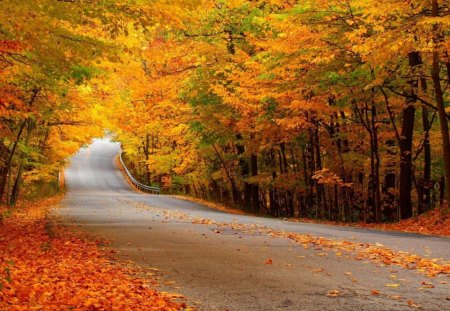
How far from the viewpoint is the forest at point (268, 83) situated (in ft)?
41.5

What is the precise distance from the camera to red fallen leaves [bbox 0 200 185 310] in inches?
267

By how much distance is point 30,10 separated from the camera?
1089 cm

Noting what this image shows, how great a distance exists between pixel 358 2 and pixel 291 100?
6170 millimetres

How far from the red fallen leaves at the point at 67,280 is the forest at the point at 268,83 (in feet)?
10.1

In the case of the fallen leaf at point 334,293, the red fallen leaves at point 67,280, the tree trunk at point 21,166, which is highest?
the tree trunk at point 21,166

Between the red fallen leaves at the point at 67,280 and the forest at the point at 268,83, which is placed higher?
the forest at the point at 268,83

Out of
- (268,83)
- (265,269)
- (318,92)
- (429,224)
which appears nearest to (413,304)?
(265,269)

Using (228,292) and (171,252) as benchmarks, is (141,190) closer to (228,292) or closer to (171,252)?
→ (171,252)

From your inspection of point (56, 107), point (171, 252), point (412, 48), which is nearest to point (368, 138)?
point (412, 48)

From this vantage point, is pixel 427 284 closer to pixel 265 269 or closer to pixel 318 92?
pixel 265 269

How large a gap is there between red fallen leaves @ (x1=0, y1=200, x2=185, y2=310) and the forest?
307 centimetres

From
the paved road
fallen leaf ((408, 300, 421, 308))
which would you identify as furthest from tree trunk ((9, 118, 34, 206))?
fallen leaf ((408, 300, 421, 308))

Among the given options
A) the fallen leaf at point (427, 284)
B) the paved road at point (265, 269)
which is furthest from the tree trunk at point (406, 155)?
the fallen leaf at point (427, 284)

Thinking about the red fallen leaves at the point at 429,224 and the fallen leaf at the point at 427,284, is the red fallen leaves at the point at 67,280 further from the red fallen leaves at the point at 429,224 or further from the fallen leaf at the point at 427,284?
the red fallen leaves at the point at 429,224
